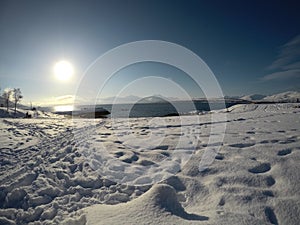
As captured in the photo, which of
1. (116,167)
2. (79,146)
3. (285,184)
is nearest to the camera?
(285,184)

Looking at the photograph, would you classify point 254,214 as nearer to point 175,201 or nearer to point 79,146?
point 175,201

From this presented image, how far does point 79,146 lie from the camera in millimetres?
8352

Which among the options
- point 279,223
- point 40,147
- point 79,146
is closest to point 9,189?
point 79,146

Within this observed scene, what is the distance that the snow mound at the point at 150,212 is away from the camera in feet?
10.5

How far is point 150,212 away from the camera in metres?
3.35

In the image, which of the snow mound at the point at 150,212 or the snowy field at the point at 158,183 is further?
the snowy field at the point at 158,183

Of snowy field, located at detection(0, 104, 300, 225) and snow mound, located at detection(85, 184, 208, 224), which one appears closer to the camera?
snow mound, located at detection(85, 184, 208, 224)

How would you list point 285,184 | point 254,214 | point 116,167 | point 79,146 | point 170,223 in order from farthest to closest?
1. point 79,146
2. point 116,167
3. point 285,184
4. point 254,214
5. point 170,223

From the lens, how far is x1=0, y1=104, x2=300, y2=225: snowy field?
11.4 feet

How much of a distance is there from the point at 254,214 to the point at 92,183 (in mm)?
3835

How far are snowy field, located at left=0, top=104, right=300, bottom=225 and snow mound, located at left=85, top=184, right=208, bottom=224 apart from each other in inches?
0.7

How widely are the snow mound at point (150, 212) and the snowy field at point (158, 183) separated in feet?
0.06

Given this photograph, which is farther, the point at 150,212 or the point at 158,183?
the point at 158,183

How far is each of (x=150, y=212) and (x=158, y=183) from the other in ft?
5.31
